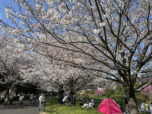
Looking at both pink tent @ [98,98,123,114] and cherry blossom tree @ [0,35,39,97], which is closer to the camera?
pink tent @ [98,98,123,114]

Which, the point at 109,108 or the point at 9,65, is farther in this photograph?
the point at 9,65

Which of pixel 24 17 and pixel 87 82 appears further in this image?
pixel 87 82

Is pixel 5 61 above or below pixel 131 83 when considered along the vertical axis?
above

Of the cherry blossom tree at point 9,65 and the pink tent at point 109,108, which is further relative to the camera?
the cherry blossom tree at point 9,65

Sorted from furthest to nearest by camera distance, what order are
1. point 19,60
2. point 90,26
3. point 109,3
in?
1. point 19,60
2. point 90,26
3. point 109,3

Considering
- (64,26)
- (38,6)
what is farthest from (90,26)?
(38,6)

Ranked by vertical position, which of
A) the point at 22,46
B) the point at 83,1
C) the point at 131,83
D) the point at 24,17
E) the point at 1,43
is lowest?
the point at 131,83

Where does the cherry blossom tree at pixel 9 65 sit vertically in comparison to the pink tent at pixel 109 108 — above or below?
above

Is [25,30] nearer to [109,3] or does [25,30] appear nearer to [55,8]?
[55,8]

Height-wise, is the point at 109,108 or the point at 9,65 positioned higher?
the point at 9,65

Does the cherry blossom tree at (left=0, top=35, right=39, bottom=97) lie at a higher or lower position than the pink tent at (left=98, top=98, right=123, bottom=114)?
higher

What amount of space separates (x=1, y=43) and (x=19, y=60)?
300 centimetres

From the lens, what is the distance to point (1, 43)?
19.2 metres

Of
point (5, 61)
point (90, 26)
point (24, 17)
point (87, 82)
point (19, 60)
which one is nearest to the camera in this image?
point (24, 17)
